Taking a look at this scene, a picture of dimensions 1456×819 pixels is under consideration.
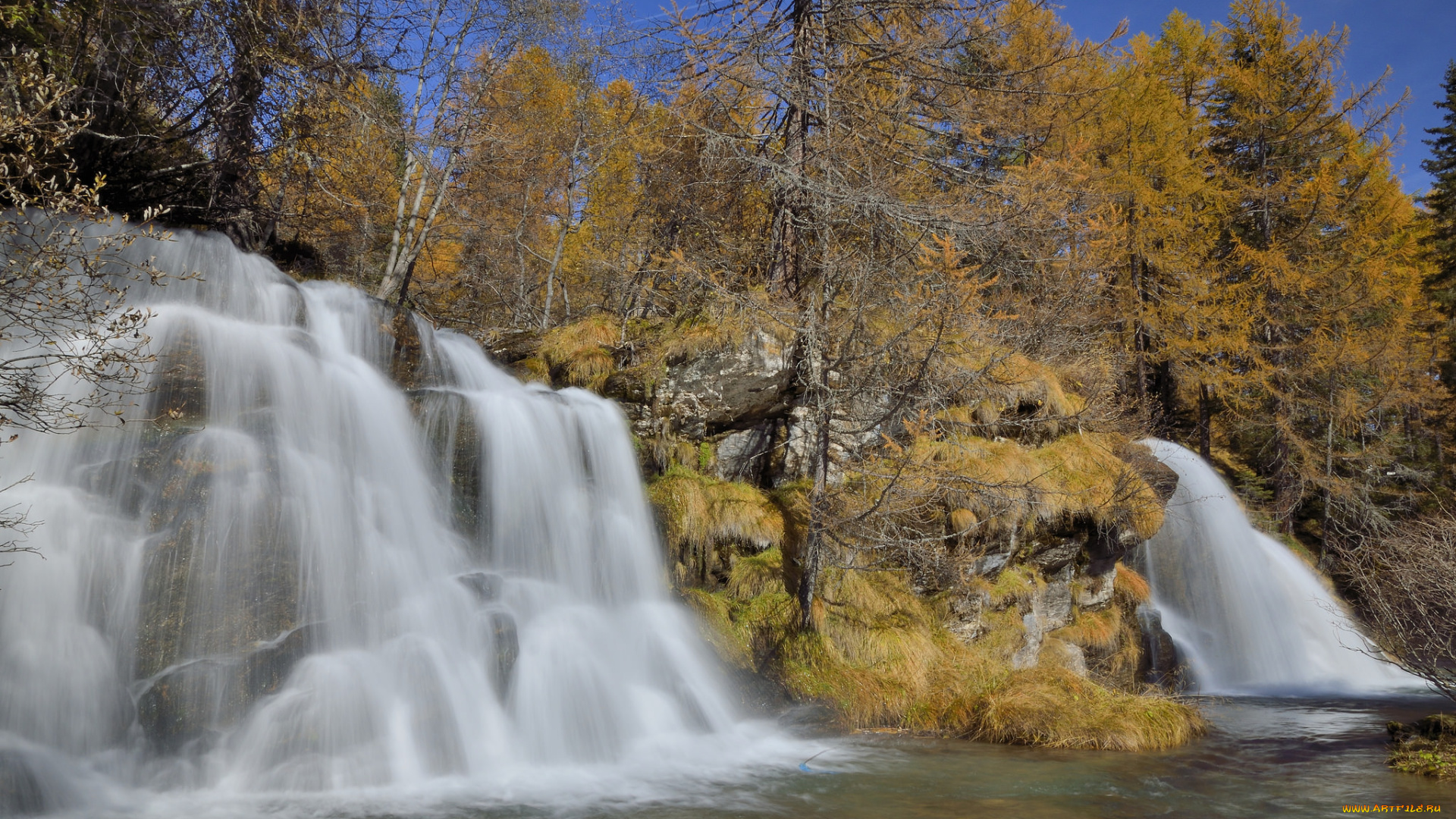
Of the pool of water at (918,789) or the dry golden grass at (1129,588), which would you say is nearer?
the pool of water at (918,789)

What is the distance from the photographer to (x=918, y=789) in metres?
5.69

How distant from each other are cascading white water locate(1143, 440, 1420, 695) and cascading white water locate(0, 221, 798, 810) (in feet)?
31.4

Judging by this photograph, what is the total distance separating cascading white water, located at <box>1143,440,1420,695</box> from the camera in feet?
41.7

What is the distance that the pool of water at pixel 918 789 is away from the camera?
16.7ft

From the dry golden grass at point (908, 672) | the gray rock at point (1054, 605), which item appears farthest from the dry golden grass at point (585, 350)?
the gray rock at point (1054, 605)

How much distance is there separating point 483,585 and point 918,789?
4.14 m

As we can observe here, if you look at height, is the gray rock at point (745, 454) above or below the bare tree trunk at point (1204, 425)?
below

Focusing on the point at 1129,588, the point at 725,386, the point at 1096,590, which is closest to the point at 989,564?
the point at 1096,590

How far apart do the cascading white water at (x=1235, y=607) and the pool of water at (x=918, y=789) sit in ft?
19.6

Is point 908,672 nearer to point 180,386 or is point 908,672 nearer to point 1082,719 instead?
point 1082,719

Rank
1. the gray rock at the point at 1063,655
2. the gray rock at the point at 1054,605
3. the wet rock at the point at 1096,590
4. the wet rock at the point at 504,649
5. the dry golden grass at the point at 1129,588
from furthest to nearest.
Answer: the dry golden grass at the point at 1129,588, the wet rock at the point at 1096,590, the gray rock at the point at 1054,605, the gray rock at the point at 1063,655, the wet rock at the point at 504,649

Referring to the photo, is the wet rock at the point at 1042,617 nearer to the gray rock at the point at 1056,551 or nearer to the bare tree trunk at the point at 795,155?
the gray rock at the point at 1056,551

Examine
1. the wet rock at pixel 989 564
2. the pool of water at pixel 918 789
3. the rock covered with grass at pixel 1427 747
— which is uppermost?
the wet rock at pixel 989 564

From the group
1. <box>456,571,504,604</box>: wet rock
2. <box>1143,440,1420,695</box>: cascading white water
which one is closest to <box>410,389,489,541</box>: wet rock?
<box>456,571,504,604</box>: wet rock
